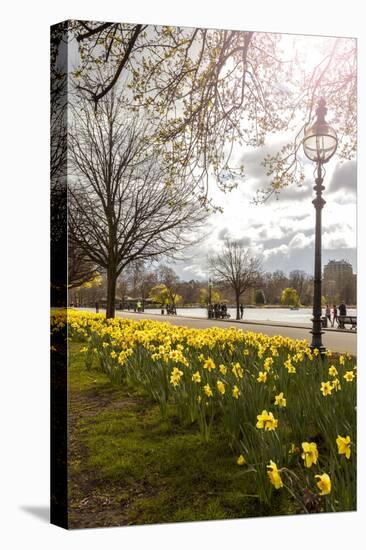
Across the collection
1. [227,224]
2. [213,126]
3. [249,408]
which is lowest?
[249,408]

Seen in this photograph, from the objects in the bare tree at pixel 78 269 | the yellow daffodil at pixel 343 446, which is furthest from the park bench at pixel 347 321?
the bare tree at pixel 78 269

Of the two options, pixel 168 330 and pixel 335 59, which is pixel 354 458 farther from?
pixel 335 59

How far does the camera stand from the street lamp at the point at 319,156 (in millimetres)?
5078

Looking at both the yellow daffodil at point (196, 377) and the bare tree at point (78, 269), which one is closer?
the bare tree at point (78, 269)

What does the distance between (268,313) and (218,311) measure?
43cm

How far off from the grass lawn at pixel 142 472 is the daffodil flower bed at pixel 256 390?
0.11 m

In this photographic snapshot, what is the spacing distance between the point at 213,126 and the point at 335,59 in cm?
120

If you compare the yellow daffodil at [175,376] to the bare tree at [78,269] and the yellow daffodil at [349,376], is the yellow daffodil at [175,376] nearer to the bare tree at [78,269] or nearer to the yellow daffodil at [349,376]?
the bare tree at [78,269]

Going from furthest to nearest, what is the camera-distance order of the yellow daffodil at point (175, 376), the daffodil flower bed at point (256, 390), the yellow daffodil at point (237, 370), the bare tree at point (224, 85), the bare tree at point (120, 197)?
1. the yellow daffodil at point (237, 370)
2. the yellow daffodil at point (175, 376)
3. the bare tree at point (224, 85)
4. the bare tree at point (120, 197)
5. the daffodil flower bed at point (256, 390)

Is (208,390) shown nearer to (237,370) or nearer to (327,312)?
(237,370)

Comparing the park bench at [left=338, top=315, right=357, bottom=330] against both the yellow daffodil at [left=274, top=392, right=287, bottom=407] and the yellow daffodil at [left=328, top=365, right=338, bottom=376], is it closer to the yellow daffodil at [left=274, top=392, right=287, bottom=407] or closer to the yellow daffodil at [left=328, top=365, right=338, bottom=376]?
the yellow daffodil at [left=328, top=365, right=338, bottom=376]

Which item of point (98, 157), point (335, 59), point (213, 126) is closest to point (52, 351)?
point (98, 157)

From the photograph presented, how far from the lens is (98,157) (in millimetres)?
4480

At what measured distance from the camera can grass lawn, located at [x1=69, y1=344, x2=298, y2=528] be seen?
416cm
